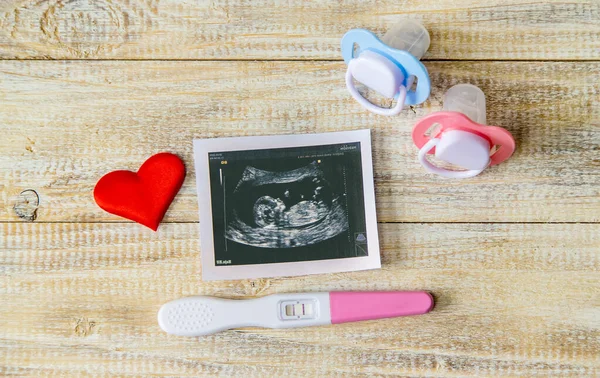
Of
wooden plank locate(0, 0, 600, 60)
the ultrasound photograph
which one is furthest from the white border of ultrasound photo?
wooden plank locate(0, 0, 600, 60)

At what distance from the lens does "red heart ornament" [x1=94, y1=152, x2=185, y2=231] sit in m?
0.78

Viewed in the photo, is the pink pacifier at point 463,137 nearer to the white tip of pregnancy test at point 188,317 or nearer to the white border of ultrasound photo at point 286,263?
the white border of ultrasound photo at point 286,263

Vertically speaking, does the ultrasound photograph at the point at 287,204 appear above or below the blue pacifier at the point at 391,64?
below

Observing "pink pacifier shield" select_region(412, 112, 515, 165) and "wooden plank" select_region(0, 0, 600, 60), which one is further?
"wooden plank" select_region(0, 0, 600, 60)

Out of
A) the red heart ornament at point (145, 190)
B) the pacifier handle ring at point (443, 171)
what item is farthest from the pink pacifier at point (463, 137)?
the red heart ornament at point (145, 190)

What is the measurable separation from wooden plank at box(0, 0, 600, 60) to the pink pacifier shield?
5.3 inches

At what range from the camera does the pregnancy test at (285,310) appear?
770mm

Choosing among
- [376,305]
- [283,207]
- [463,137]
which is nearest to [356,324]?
[376,305]

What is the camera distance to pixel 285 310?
78 cm

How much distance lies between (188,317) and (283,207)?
210 millimetres

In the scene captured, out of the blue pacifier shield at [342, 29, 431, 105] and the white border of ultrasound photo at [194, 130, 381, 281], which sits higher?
the blue pacifier shield at [342, 29, 431, 105]

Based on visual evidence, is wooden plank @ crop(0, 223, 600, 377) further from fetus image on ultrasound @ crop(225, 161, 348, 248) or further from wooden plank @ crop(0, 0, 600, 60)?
wooden plank @ crop(0, 0, 600, 60)

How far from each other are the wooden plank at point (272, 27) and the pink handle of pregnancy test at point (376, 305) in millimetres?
355

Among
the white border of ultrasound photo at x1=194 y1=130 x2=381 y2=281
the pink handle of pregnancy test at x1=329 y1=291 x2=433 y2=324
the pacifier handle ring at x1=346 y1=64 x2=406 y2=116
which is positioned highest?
the pacifier handle ring at x1=346 y1=64 x2=406 y2=116
